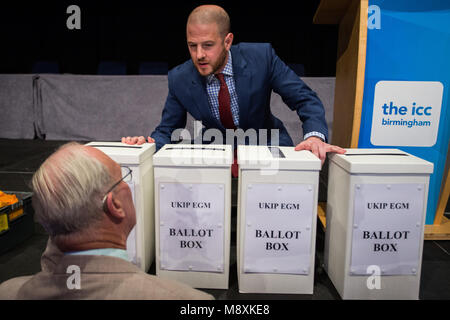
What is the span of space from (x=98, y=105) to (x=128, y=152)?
13.4 feet

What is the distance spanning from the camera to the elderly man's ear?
72 cm

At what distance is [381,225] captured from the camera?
1.34 meters

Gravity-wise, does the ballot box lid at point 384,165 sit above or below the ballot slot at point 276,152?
below

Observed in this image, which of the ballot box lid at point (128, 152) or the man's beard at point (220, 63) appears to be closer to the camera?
the ballot box lid at point (128, 152)

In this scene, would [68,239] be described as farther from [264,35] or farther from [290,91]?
[264,35]

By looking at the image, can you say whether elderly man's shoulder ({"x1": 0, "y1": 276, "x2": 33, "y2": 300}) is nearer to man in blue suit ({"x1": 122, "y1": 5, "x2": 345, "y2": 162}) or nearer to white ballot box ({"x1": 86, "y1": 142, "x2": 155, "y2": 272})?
white ballot box ({"x1": 86, "y1": 142, "x2": 155, "y2": 272})

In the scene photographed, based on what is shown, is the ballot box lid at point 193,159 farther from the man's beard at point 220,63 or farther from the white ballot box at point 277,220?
the man's beard at point 220,63

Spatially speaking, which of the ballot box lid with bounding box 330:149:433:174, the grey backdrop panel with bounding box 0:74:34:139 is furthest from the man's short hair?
the grey backdrop panel with bounding box 0:74:34:139

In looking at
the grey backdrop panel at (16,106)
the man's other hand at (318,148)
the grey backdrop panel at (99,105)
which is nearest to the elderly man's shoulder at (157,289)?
the man's other hand at (318,148)

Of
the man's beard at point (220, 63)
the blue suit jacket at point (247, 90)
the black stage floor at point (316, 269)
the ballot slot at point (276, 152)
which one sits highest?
the man's beard at point (220, 63)

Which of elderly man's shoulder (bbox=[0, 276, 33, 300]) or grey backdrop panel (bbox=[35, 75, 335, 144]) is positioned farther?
grey backdrop panel (bbox=[35, 75, 335, 144])

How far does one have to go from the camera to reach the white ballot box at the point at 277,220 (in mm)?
1326

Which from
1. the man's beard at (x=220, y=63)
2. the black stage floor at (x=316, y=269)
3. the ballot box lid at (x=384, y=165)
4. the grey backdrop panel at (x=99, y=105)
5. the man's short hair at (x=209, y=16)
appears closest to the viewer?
the ballot box lid at (x=384, y=165)

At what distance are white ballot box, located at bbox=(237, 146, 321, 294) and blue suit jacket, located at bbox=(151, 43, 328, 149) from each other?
62 centimetres
